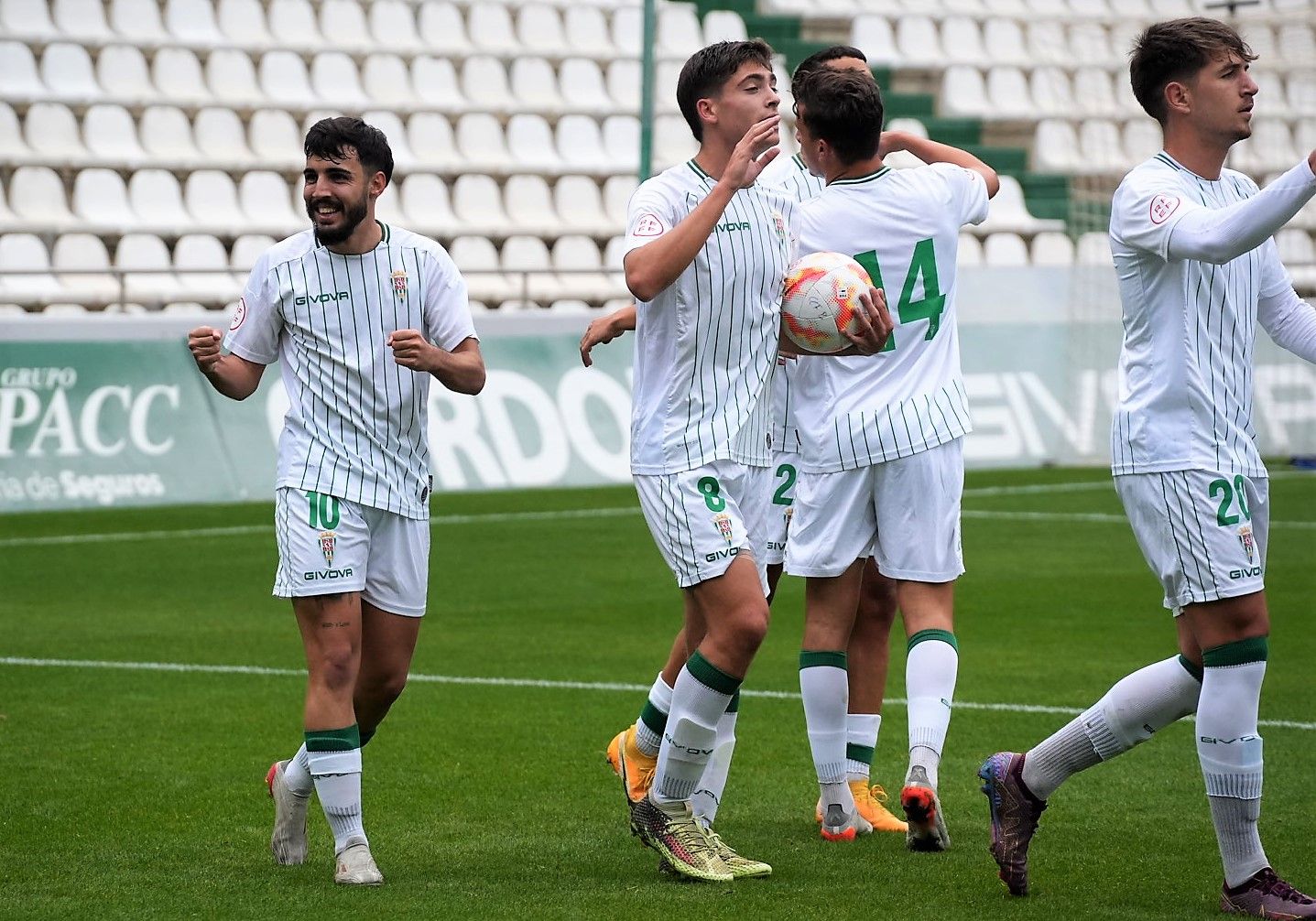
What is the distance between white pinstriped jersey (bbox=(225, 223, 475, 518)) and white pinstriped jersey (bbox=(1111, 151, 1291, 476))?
5.64 ft

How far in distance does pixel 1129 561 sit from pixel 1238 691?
24.6 feet

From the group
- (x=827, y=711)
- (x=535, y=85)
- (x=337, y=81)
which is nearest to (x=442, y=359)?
(x=827, y=711)

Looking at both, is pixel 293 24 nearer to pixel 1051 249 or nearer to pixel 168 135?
pixel 168 135

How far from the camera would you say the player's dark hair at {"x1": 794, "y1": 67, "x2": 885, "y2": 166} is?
5.33 meters

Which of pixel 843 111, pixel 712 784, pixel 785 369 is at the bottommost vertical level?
pixel 712 784

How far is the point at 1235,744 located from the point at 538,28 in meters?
18.6

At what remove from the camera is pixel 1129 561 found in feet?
39.1

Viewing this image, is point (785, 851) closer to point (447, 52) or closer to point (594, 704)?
point (594, 704)

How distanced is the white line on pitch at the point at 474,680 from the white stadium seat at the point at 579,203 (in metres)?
12.3

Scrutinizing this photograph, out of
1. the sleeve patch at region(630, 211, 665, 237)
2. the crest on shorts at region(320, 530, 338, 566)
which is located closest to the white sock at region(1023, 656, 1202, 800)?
the sleeve patch at region(630, 211, 665, 237)

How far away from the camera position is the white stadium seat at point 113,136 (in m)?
18.5

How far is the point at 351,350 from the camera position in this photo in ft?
16.7

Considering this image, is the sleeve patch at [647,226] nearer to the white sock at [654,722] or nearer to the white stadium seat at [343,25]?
the white sock at [654,722]

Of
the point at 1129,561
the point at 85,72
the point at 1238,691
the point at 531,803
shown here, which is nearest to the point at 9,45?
the point at 85,72
